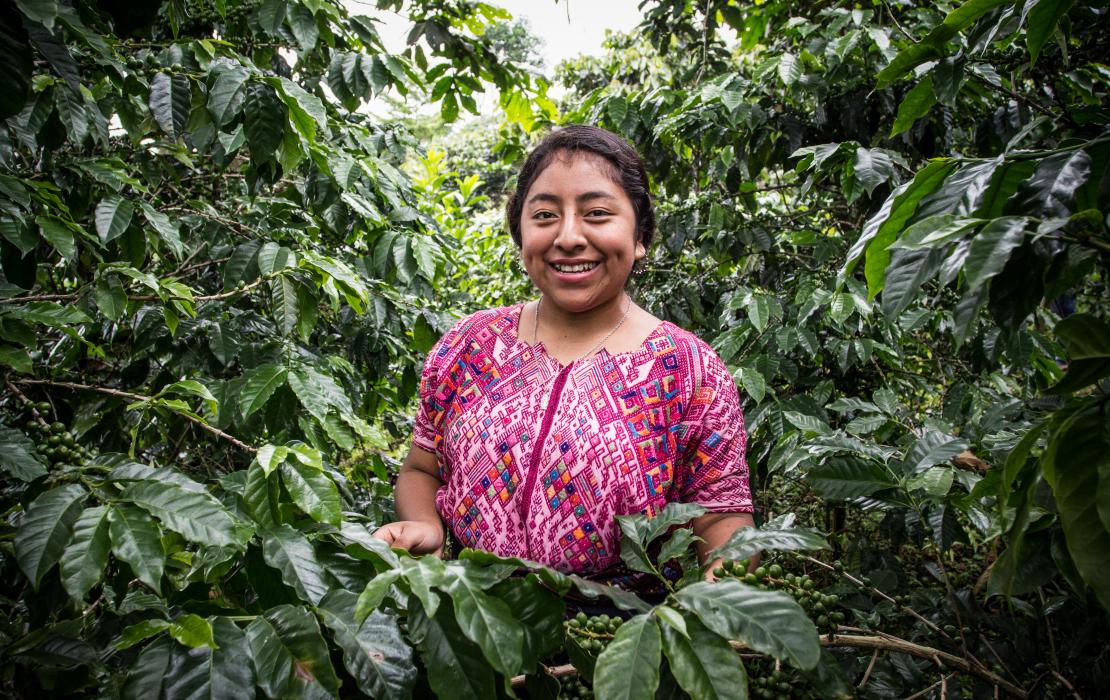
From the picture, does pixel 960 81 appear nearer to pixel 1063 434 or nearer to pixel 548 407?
pixel 1063 434

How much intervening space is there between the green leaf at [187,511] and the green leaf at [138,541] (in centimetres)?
1

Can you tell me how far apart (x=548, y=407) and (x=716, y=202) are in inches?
67.1

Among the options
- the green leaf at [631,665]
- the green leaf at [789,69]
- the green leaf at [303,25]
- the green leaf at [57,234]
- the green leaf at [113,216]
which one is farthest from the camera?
the green leaf at [789,69]

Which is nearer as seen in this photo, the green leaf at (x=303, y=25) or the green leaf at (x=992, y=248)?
the green leaf at (x=992, y=248)

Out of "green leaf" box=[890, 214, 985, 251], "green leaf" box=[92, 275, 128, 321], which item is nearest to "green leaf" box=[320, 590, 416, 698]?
"green leaf" box=[890, 214, 985, 251]

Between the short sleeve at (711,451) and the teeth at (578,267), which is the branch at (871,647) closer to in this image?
the short sleeve at (711,451)

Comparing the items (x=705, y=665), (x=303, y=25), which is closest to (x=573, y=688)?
(x=705, y=665)

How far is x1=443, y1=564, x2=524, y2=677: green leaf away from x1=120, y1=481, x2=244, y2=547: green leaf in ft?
0.92

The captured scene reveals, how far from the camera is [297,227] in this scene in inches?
92.3

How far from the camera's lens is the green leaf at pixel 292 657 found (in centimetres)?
69

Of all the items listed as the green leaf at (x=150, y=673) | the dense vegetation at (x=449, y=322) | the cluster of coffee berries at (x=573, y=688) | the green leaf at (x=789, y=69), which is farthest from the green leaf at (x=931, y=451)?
the green leaf at (x=789, y=69)

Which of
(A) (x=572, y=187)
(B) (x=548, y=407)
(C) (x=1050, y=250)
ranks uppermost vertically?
(A) (x=572, y=187)

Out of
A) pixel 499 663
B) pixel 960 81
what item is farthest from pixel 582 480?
pixel 960 81

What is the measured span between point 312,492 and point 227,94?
3.30ft
